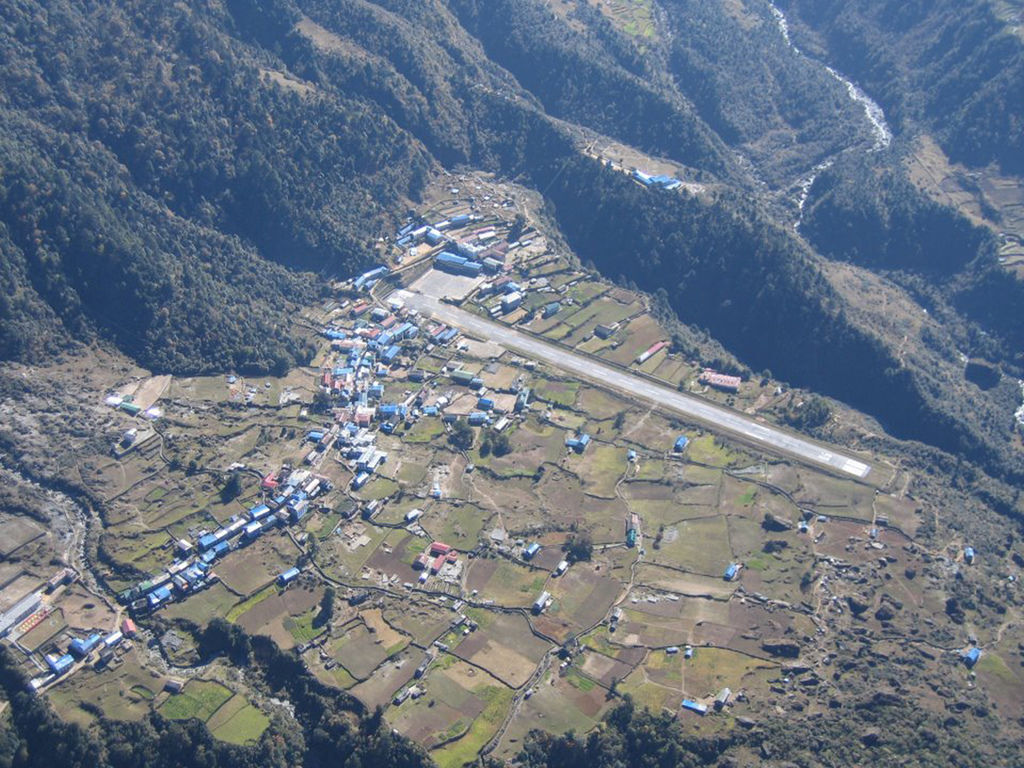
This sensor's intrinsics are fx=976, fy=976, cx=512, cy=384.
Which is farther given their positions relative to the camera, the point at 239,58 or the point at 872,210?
the point at 872,210

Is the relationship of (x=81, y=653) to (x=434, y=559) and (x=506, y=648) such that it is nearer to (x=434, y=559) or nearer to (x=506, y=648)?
(x=434, y=559)

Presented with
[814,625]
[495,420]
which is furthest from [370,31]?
[814,625]

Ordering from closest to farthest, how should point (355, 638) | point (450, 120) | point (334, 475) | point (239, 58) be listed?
point (355, 638) < point (334, 475) < point (239, 58) < point (450, 120)

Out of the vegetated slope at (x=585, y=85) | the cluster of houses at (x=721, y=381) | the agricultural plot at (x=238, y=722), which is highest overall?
the vegetated slope at (x=585, y=85)

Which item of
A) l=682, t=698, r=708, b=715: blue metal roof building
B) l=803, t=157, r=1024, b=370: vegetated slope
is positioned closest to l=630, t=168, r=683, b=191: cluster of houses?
l=803, t=157, r=1024, b=370: vegetated slope

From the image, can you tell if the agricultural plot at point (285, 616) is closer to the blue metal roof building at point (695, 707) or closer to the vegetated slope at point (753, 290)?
the blue metal roof building at point (695, 707)

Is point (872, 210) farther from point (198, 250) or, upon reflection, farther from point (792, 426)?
point (198, 250)

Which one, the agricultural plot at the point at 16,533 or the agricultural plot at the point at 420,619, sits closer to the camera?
the agricultural plot at the point at 420,619

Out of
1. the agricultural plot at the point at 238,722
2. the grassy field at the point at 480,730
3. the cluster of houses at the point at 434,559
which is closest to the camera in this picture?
the grassy field at the point at 480,730

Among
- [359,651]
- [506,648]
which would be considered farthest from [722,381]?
[359,651]

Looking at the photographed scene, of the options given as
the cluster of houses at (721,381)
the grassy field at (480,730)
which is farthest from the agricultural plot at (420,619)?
the cluster of houses at (721,381)

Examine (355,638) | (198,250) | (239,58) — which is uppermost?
(239,58)
